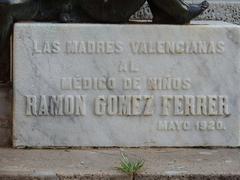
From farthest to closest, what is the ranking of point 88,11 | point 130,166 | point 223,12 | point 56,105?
point 223,12 → point 88,11 → point 56,105 → point 130,166

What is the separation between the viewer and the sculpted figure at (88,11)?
384 cm

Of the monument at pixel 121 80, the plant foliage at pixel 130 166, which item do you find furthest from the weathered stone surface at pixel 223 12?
the plant foliage at pixel 130 166

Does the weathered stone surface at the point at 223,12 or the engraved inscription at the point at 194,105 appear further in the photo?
the weathered stone surface at the point at 223,12

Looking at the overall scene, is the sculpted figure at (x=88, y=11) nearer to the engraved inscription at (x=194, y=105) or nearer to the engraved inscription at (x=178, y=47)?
the engraved inscription at (x=178, y=47)

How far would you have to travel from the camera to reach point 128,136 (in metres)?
3.83

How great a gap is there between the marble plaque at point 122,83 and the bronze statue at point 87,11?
12 cm

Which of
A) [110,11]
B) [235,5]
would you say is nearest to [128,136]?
[110,11]

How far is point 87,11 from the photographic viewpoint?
3914 millimetres

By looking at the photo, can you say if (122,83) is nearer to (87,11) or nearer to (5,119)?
(87,11)

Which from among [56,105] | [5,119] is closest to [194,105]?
[56,105]

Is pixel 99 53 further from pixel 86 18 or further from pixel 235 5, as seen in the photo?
pixel 235 5

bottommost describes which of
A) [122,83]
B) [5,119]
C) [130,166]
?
[130,166]

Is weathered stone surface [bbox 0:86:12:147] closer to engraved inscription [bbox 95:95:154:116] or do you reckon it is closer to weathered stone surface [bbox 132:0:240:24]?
engraved inscription [bbox 95:95:154:116]

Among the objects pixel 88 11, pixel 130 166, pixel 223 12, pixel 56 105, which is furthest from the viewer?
pixel 223 12
